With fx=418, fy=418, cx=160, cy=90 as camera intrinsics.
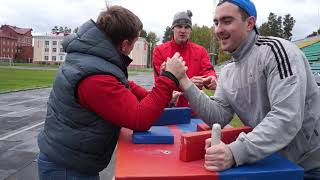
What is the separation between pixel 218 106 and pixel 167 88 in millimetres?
403

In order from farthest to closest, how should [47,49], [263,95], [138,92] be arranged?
[47,49] < [138,92] < [263,95]

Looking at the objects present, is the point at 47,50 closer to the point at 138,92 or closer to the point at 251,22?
the point at 138,92

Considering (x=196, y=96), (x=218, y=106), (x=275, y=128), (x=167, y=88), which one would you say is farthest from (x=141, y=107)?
(x=275, y=128)

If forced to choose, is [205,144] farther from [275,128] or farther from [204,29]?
[204,29]

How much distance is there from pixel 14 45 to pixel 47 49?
52.7 ft

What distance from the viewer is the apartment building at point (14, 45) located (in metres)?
106

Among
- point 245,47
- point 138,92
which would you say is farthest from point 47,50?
point 245,47

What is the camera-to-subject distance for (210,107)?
2502mm

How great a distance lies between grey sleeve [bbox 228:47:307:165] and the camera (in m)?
1.83

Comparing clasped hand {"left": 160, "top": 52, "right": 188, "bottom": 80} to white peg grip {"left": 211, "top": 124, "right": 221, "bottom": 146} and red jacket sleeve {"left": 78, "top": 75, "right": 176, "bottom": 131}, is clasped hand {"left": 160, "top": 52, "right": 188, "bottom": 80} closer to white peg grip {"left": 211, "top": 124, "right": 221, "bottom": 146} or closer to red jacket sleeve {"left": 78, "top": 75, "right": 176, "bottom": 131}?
red jacket sleeve {"left": 78, "top": 75, "right": 176, "bottom": 131}

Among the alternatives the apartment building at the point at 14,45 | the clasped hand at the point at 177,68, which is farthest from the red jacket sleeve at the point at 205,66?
the apartment building at the point at 14,45

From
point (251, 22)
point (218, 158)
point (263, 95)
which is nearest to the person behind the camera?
point (218, 158)

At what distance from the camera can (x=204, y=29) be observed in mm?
102375

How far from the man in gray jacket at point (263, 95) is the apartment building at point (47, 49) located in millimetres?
100656
